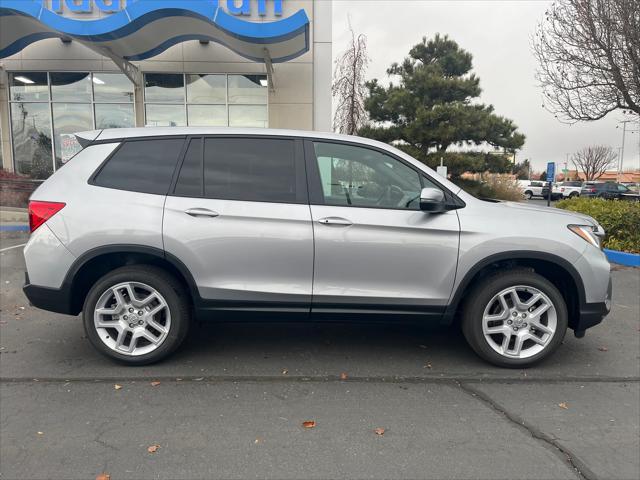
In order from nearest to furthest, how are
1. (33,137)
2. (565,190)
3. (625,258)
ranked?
1. (625,258)
2. (33,137)
3. (565,190)

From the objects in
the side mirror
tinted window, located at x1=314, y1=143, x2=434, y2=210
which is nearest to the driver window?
tinted window, located at x1=314, y1=143, x2=434, y2=210

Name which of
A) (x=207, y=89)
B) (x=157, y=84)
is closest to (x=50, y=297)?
(x=207, y=89)

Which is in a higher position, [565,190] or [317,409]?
[565,190]

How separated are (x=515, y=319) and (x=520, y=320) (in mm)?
44

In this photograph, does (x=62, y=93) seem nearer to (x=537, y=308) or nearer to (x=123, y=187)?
(x=123, y=187)

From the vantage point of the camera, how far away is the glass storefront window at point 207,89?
15.5 meters

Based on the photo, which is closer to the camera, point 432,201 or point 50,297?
point 432,201

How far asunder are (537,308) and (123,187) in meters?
3.44

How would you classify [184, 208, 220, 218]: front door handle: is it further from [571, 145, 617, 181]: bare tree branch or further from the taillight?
[571, 145, 617, 181]: bare tree branch

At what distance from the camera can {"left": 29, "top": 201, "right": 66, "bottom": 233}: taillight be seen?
3.66m

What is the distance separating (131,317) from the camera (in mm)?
3740

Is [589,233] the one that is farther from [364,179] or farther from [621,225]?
[621,225]

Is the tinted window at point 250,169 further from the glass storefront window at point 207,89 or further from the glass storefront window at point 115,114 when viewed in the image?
the glass storefront window at point 115,114

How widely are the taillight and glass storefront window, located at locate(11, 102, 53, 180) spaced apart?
14.2m
